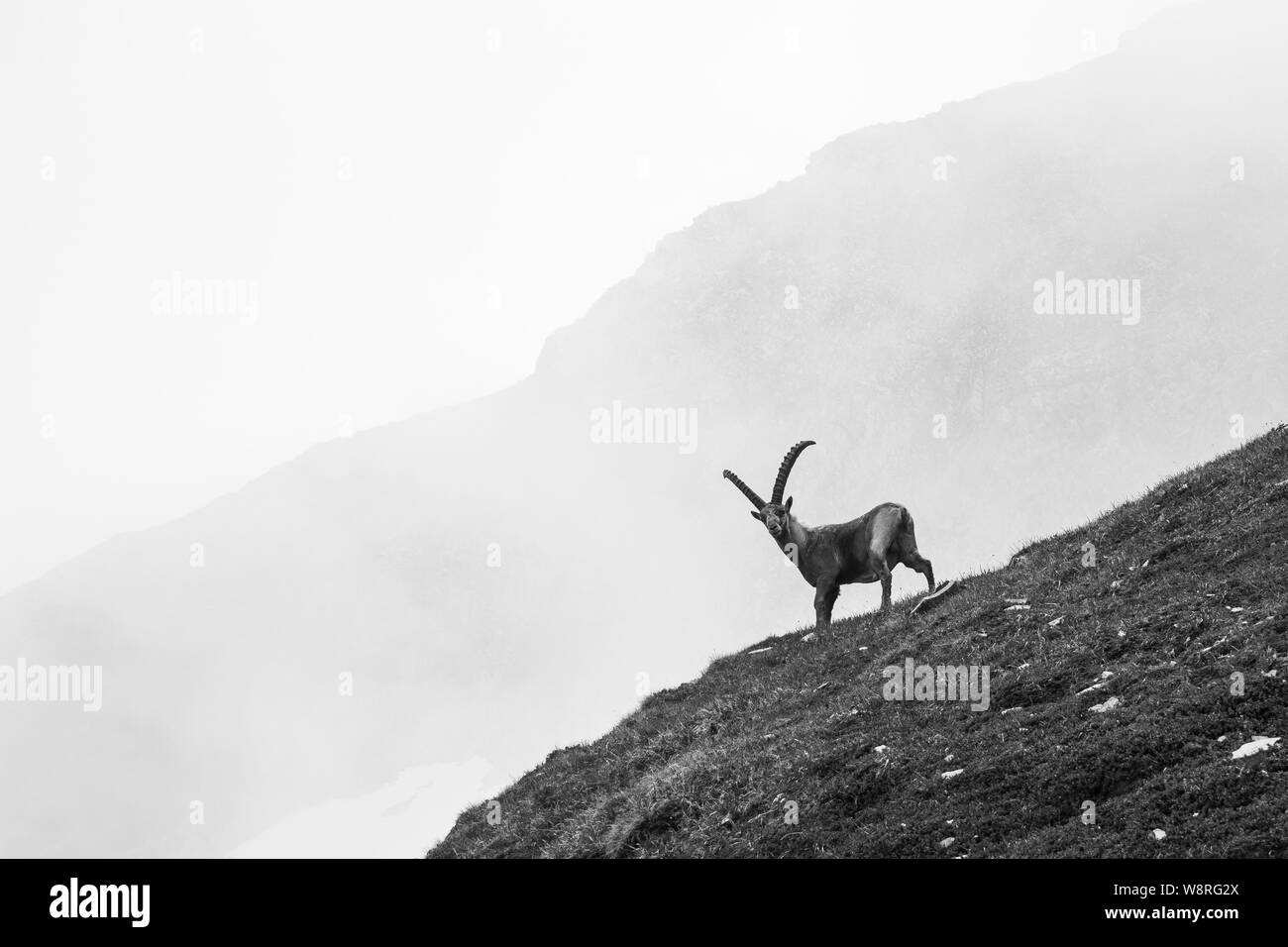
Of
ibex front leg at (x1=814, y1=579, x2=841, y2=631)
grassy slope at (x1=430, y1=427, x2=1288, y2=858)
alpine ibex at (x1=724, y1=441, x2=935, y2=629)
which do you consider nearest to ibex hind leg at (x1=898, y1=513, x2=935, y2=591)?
alpine ibex at (x1=724, y1=441, x2=935, y2=629)

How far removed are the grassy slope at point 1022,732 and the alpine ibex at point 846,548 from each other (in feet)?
3.62

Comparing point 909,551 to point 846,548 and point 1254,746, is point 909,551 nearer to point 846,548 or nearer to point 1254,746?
point 846,548

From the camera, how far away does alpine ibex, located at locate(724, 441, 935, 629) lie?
77.8ft

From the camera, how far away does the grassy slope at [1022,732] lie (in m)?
10.6

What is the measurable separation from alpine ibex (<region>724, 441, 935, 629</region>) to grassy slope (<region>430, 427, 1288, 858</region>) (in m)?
1.10

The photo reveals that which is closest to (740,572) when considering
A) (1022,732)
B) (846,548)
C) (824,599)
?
(846,548)

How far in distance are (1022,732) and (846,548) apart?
11.4 metres

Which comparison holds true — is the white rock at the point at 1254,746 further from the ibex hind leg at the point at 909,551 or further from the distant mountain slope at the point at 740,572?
the distant mountain slope at the point at 740,572

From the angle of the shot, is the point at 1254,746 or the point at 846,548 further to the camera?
the point at 846,548

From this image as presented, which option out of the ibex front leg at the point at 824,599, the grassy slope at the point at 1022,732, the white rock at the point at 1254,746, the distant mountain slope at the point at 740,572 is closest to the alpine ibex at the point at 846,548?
the ibex front leg at the point at 824,599

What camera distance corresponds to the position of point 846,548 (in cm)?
2439

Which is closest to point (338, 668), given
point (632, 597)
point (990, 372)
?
point (632, 597)
